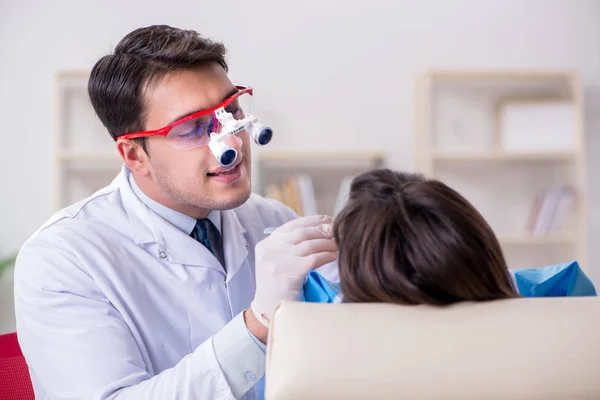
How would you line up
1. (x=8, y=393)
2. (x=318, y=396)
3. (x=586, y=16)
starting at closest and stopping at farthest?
(x=318, y=396), (x=8, y=393), (x=586, y=16)

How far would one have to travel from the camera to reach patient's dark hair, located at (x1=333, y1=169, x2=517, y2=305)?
862 mm

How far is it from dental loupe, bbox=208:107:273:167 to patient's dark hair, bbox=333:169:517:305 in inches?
19.2

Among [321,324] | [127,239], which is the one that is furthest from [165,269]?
[321,324]

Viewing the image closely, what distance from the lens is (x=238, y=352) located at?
1167 millimetres

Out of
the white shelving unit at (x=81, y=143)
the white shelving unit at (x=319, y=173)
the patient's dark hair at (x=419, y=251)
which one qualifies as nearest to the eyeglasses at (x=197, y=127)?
the patient's dark hair at (x=419, y=251)

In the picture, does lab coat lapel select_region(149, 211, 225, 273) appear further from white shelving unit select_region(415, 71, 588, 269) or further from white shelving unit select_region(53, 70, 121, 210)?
white shelving unit select_region(415, 71, 588, 269)

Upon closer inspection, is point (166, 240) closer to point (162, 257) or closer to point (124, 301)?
point (162, 257)

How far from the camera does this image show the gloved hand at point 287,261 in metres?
1.17

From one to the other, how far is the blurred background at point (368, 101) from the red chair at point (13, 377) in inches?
Answer: 86.3

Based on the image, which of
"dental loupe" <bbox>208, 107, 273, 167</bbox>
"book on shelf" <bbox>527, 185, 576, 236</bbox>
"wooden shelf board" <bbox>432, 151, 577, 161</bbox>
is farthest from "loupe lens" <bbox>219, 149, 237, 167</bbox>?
"book on shelf" <bbox>527, 185, 576, 236</bbox>

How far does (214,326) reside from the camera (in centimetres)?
148

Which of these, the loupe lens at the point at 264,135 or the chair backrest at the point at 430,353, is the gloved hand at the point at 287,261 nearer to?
the loupe lens at the point at 264,135

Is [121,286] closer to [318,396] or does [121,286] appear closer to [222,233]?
[222,233]

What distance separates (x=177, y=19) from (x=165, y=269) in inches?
102
